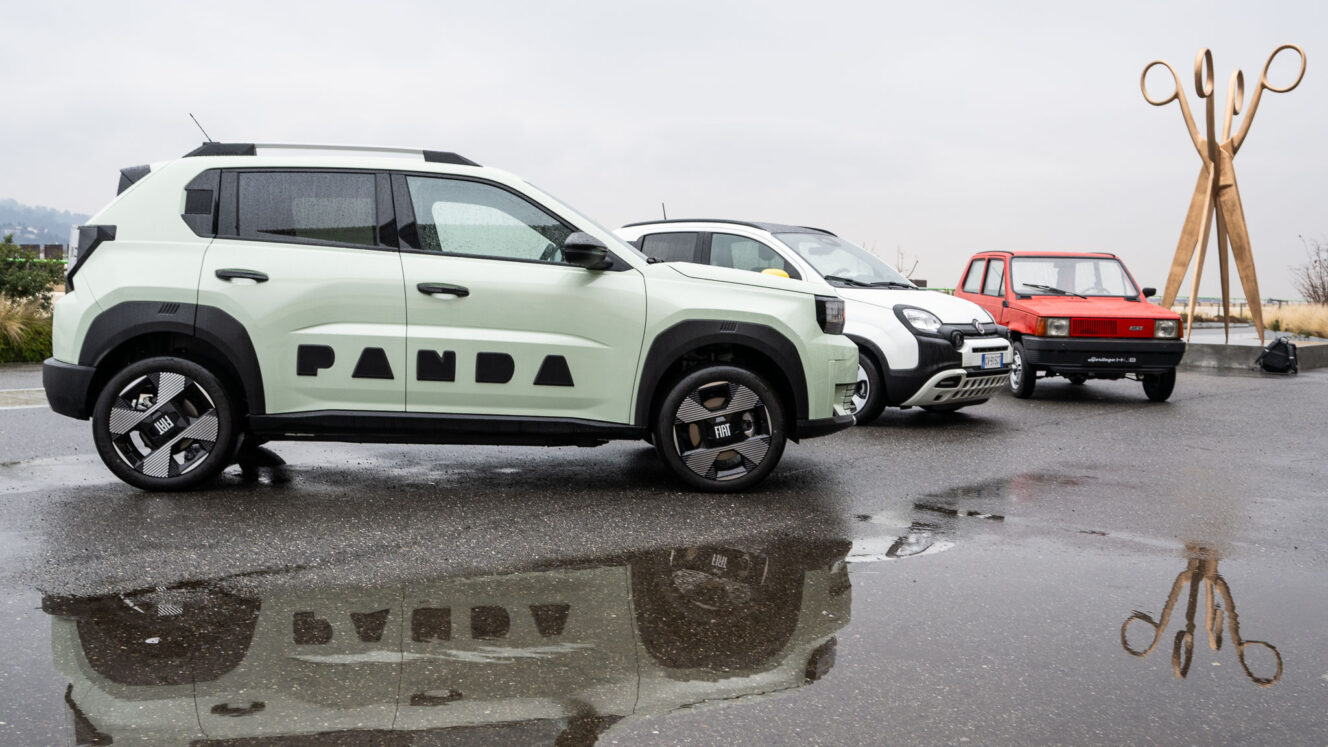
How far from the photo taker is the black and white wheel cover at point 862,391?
10.2 m

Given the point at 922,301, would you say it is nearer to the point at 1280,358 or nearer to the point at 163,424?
the point at 163,424

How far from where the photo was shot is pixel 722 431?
6781 mm

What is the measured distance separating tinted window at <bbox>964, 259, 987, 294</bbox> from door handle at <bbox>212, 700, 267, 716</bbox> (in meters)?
12.3

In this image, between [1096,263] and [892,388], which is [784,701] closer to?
[892,388]

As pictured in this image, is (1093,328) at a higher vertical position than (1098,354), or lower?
higher

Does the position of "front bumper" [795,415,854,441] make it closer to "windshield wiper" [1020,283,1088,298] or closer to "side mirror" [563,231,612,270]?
"side mirror" [563,231,612,270]

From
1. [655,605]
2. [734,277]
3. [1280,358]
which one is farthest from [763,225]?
[1280,358]

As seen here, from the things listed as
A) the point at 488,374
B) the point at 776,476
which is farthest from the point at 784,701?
the point at 776,476

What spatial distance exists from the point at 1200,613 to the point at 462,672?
2.89 meters

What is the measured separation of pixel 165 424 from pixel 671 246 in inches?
221

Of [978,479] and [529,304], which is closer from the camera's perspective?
[529,304]

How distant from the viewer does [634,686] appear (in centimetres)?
354

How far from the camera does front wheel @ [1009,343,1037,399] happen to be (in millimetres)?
13102

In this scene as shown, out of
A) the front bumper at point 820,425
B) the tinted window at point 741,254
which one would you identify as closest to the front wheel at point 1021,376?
the tinted window at point 741,254
